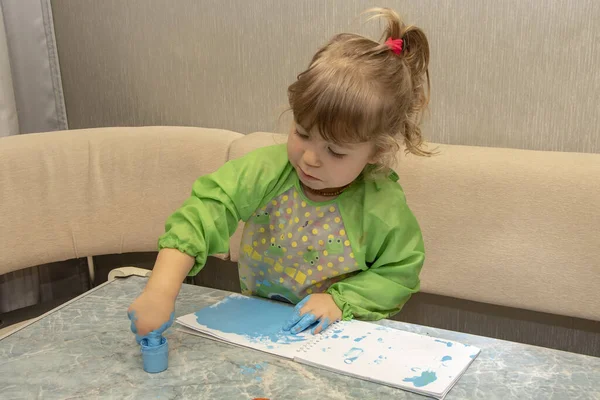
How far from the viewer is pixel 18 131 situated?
195 cm

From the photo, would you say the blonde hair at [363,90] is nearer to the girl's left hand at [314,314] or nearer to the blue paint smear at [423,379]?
the girl's left hand at [314,314]

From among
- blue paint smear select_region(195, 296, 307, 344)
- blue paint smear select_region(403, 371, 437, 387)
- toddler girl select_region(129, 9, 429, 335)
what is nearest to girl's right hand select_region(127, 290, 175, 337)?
toddler girl select_region(129, 9, 429, 335)

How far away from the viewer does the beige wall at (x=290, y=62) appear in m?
1.48

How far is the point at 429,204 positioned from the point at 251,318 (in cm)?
56

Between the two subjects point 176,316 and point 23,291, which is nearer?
point 176,316

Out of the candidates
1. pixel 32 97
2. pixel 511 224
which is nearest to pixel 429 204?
pixel 511 224

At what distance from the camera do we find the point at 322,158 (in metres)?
1.11

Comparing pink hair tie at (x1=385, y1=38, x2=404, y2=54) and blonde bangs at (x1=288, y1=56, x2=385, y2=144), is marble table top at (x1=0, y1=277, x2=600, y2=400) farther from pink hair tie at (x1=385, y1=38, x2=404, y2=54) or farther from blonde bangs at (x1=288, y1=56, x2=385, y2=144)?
pink hair tie at (x1=385, y1=38, x2=404, y2=54)

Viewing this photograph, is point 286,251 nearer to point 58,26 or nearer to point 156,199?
point 156,199

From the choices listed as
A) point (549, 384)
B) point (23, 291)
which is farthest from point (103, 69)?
point (549, 384)

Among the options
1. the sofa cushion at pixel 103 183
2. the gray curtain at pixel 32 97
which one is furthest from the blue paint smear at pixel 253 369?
the gray curtain at pixel 32 97

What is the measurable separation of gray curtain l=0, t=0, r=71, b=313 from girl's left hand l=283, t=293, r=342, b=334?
3.71ft

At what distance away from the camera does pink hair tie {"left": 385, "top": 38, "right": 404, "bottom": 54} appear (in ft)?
3.70

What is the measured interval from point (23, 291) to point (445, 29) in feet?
4.47
